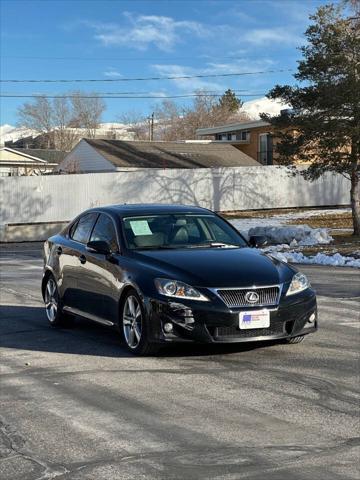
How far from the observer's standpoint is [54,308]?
354 inches

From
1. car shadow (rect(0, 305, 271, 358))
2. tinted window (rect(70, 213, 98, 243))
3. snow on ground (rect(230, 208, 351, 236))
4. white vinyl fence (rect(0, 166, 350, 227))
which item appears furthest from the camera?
white vinyl fence (rect(0, 166, 350, 227))

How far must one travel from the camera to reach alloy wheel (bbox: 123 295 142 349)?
22.9 ft

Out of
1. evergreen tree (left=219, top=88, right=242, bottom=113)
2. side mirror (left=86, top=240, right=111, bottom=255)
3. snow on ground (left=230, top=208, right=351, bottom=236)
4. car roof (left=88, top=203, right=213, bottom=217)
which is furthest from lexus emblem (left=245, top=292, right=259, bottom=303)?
evergreen tree (left=219, top=88, right=242, bottom=113)

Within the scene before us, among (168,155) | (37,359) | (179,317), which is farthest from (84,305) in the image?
(168,155)

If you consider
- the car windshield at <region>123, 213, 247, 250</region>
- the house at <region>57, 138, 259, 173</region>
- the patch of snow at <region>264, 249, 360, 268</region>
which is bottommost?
the patch of snow at <region>264, 249, 360, 268</region>

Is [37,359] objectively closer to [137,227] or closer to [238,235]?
[137,227]

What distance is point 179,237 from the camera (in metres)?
7.86

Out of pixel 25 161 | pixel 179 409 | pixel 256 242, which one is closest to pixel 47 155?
pixel 25 161

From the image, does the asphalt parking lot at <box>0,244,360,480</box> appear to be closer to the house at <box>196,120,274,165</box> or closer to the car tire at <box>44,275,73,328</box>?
the car tire at <box>44,275,73,328</box>

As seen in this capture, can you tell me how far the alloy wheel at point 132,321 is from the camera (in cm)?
699

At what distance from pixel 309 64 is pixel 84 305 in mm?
15085

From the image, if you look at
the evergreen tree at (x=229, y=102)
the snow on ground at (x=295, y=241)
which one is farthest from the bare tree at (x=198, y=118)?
the snow on ground at (x=295, y=241)

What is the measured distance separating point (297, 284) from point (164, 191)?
27980mm

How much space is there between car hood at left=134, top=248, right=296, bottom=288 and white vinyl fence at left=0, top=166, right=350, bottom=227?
805 inches
